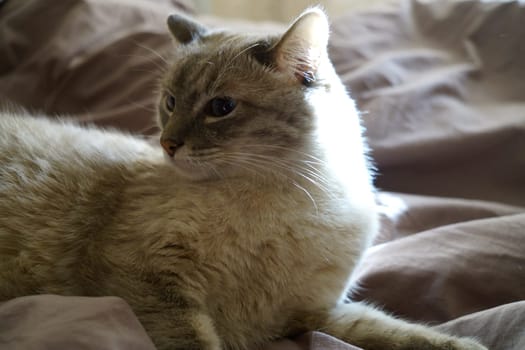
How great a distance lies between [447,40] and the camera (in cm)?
209

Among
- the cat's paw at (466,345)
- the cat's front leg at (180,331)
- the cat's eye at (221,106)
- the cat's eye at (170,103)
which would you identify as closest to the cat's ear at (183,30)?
the cat's eye at (170,103)

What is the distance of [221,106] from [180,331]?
60cm

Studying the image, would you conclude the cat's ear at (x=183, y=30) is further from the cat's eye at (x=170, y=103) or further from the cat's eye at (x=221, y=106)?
the cat's eye at (x=221, y=106)

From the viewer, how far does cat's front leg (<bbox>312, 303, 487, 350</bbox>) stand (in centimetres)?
117

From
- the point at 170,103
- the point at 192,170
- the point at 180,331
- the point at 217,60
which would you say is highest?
the point at 217,60

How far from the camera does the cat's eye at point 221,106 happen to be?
4.17ft

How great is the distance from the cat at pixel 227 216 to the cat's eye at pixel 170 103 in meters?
0.03

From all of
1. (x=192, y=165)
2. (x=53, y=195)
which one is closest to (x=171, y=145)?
(x=192, y=165)

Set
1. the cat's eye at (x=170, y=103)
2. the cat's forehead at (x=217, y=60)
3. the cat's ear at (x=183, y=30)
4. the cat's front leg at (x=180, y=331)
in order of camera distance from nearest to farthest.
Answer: the cat's front leg at (x=180, y=331) → the cat's forehead at (x=217, y=60) → the cat's eye at (x=170, y=103) → the cat's ear at (x=183, y=30)

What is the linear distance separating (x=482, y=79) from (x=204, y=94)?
50.3 inches

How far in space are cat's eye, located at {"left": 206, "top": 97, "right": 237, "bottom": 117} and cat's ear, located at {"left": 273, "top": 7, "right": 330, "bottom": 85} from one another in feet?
0.56

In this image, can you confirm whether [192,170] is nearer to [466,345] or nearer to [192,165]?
[192,165]

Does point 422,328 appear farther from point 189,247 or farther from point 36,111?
point 36,111

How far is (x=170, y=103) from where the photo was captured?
4.71 ft
